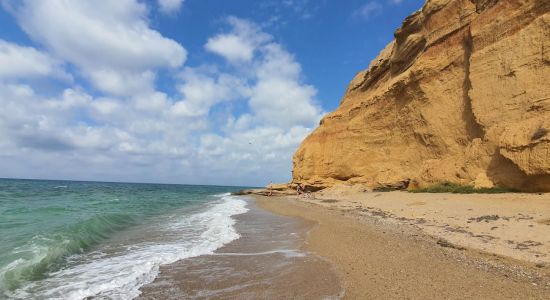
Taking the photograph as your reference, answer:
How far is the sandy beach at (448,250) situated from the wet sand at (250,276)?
17.3 inches

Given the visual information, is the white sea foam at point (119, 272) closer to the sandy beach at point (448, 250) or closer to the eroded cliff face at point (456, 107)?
the sandy beach at point (448, 250)

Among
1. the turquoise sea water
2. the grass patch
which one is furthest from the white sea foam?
the grass patch

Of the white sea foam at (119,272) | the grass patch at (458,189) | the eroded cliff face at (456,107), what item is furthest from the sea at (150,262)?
the eroded cliff face at (456,107)

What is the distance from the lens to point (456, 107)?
20.6 metres

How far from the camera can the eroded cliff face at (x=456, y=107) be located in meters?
14.6

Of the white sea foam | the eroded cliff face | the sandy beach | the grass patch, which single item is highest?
the eroded cliff face

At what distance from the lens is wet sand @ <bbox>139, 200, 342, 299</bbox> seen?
538 cm

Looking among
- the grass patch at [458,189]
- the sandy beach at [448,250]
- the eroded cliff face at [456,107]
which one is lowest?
the sandy beach at [448,250]

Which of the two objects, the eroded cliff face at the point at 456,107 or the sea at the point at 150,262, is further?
the eroded cliff face at the point at 456,107

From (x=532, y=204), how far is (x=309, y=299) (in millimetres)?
9904

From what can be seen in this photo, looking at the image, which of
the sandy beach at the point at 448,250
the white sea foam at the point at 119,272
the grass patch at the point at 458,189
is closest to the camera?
the sandy beach at the point at 448,250

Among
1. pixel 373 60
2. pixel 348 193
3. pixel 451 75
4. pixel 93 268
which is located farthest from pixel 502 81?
pixel 373 60

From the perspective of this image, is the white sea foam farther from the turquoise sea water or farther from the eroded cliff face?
the eroded cliff face

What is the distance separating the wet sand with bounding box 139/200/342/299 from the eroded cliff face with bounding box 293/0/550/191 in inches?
425
